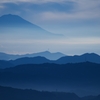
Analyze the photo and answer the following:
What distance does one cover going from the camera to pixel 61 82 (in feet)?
345

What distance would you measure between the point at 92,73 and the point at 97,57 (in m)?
65.6

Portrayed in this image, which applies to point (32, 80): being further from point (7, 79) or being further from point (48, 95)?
point (48, 95)

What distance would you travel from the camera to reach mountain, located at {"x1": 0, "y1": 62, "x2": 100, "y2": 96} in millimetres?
102688

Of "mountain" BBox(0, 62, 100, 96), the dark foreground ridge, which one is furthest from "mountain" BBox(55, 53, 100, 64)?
the dark foreground ridge

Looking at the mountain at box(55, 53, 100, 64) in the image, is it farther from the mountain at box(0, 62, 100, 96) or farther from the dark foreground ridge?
the dark foreground ridge

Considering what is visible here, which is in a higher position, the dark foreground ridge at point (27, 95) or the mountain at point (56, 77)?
the mountain at point (56, 77)

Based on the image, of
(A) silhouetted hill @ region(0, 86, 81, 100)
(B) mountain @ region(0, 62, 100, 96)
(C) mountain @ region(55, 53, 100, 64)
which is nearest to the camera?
(A) silhouetted hill @ region(0, 86, 81, 100)

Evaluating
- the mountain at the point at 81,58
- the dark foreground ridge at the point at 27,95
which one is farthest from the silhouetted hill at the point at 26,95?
the mountain at the point at 81,58

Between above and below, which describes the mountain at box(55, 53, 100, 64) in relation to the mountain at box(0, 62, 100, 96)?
above

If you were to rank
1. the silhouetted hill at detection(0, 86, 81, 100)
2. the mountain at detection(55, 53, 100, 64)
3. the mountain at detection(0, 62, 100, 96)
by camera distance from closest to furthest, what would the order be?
1. the silhouetted hill at detection(0, 86, 81, 100)
2. the mountain at detection(0, 62, 100, 96)
3. the mountain at detection(55, 53, 100, 64)

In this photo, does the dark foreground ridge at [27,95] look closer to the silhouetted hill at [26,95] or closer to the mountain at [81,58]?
the silhouetted hill at [26,95]

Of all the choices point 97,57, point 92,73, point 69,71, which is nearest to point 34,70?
point 69,71

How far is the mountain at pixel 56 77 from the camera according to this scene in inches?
4043

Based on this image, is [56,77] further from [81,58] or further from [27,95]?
[81,58]
